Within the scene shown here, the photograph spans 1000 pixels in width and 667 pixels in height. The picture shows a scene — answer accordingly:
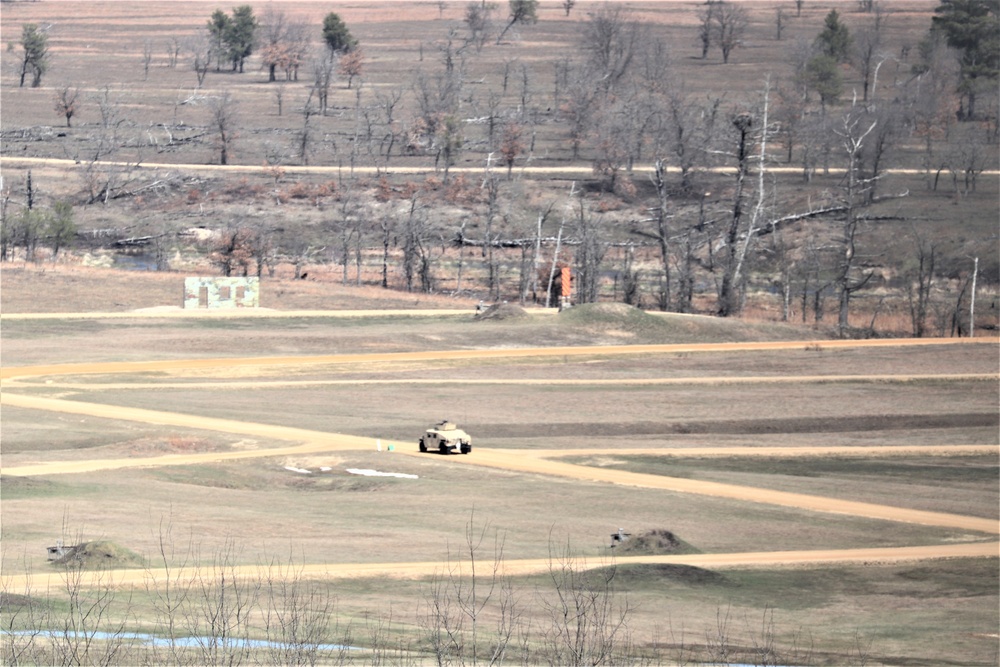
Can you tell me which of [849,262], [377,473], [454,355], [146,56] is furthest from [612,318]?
[146,56]

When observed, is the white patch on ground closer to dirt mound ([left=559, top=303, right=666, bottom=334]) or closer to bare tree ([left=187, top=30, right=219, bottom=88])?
dirt mound ([left=559, top=303, right=666, bottom=334])

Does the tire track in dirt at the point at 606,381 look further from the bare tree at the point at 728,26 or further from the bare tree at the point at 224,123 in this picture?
the bare tree at the point at 728,26

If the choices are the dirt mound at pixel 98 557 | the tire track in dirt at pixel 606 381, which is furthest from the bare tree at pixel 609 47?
the dirt mound at pixel 98 557

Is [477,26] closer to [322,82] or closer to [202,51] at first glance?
[202,51]

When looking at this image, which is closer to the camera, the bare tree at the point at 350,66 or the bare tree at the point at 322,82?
the bare tree at the point at 322,82

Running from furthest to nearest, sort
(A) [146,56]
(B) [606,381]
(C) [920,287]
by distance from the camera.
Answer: (A) [146,56]
(C) [920,287]
(B) [606,381]

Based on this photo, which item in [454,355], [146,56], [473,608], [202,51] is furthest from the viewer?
[202,51]

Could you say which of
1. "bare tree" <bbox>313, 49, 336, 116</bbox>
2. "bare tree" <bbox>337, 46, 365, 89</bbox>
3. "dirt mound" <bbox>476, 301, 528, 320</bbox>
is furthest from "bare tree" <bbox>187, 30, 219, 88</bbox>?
"dirt mound" <bbox>476, 301, 528, 320</bbox>
